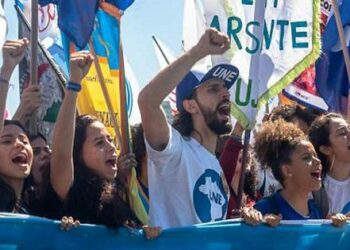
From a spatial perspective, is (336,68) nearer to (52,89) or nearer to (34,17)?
(52,89)

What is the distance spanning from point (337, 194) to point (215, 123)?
3.13 feet

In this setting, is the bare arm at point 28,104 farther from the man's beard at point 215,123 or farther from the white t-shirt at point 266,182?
the white t-shirt at point 266,182

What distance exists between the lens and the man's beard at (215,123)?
469 cm

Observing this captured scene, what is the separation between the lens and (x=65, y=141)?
4.08 metres

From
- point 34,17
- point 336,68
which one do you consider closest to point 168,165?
point 34,17

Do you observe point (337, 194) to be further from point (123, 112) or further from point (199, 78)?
point (123, 112)

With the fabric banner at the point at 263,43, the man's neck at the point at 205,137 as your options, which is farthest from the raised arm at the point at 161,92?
the fabric banner at the point at 263,43

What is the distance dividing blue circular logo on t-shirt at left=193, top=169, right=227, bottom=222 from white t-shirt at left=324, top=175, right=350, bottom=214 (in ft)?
2.70

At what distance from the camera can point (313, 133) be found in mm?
5559

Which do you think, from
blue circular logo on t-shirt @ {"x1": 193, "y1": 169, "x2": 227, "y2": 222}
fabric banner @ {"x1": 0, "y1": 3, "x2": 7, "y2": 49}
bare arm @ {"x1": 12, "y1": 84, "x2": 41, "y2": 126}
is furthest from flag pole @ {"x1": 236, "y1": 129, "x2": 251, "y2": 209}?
fabric banner @ {"x1": 0, "y1": 3, "x2": 7, "y2": 49}

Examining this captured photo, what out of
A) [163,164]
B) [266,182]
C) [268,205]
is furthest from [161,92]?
[266,182]

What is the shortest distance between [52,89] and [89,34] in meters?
0.53

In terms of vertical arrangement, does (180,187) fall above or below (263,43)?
below

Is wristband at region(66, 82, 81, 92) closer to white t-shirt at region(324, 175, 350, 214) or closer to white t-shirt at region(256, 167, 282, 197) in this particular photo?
white t-shirt at region(324, 175, 350, 214)
